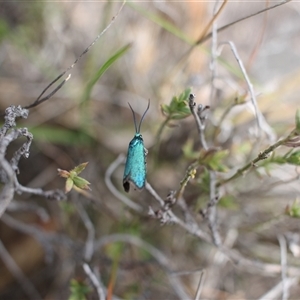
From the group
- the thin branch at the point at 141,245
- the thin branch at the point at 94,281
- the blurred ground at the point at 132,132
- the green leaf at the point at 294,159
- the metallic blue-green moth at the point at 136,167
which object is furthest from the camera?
the blurred ground at the point at 132,132

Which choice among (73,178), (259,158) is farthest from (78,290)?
(259,158)

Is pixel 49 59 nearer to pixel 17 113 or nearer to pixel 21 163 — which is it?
pixel 21 163

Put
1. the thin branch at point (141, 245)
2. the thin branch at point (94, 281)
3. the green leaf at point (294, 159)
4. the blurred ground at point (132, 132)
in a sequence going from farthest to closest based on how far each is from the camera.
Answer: the blurred ground at point (132, 132), the thin branch at point (141, 245), the thin branch at point (94, 281), the green leaf at point (294, 159)

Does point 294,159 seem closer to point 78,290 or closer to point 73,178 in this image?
point 73,178

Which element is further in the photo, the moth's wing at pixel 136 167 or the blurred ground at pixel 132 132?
the blurred ground at pixel 132 132

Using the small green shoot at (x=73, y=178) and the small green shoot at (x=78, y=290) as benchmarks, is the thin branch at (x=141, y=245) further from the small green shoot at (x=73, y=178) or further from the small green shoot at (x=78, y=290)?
the small green shoot at (x=73, y=178)

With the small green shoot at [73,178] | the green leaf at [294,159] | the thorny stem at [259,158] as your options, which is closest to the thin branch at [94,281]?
the small green shoot at [73,178]

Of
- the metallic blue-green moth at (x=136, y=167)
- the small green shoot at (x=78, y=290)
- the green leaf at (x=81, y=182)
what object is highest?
the metallic blue-green moth at (x=136, y=167)

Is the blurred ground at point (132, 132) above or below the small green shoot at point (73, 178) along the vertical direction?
above
